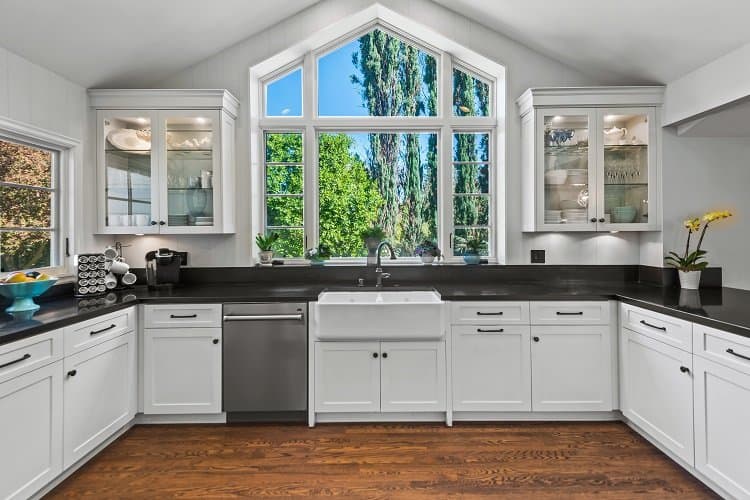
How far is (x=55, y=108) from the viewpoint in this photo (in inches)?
111

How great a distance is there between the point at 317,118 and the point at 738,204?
3.23m

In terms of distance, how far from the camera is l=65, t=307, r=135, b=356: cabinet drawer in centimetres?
219

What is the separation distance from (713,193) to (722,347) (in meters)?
1.69

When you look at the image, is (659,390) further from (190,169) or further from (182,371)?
(190,169)

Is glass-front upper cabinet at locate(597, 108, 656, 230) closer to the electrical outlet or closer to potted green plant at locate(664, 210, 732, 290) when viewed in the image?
potted green plant at locate(664, 210, 732, 290)

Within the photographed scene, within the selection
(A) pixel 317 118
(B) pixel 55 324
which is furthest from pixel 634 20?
(B) pixel 55 324

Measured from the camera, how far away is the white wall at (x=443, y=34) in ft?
11.3

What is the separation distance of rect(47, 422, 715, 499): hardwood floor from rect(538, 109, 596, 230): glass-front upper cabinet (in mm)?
1459

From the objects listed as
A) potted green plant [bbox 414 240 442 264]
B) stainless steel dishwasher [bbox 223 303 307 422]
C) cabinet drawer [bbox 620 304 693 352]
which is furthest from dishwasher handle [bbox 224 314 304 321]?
cabinet drawer [bbox 620 304 693 352]

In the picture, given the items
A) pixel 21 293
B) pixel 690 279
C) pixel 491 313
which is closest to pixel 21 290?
pixel 21 293

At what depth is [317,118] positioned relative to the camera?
3.64m

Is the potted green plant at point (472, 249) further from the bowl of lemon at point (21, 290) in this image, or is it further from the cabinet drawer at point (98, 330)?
the bowl of lemon at point (21, 290)

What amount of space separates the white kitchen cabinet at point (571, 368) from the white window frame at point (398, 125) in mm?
958

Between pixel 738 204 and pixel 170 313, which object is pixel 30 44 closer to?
pixel 170 313
